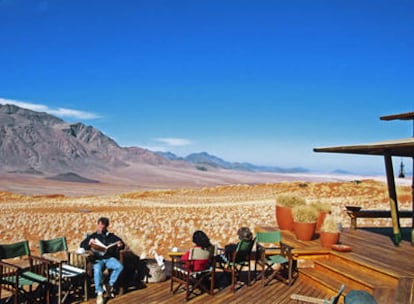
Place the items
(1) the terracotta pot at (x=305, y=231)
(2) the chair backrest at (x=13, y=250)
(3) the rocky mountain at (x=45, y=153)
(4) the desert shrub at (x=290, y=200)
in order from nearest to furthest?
1. (2) the chair backrest at (x=13, y=250)
2. (1) the terracotta pot at (x=305, y=231)
3. (4) the desert shrub at (x=290, y=200)
4. (3) the rocky mountain at (x=45, y=153)

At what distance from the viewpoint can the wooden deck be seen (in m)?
5.80

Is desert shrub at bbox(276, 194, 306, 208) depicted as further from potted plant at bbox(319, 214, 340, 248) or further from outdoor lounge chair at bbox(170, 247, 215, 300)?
outdoor lounge chair at bbox(170, 247, 215, 300)

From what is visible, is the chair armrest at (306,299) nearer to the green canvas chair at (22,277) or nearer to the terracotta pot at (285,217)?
the terracotta pot at (285,217)

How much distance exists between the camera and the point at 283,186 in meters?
47.4

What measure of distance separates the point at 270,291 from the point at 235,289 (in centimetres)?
56

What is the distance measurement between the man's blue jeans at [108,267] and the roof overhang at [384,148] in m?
4.74

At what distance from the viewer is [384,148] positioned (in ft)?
23.9

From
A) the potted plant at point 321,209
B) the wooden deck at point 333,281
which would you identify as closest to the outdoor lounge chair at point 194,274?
the wooden deck at point 333,281

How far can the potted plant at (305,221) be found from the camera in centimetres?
820

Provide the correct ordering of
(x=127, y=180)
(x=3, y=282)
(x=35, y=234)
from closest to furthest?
(x=3, y=282)
(x=35, y=234)
(x=127, y=180)

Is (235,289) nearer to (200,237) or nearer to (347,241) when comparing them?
(200,237)

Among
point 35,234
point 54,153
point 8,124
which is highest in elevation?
point 8,124

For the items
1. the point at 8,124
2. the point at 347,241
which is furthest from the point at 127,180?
the point at 347,241

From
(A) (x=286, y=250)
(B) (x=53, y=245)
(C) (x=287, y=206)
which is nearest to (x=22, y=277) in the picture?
(B) (x=53, y=245)
